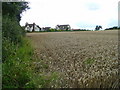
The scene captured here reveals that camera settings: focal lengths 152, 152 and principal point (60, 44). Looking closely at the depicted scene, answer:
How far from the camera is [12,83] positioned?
252 cm

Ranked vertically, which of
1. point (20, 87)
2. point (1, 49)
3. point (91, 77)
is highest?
point (1, 49)

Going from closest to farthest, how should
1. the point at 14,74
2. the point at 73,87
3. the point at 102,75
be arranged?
the point at 73,87
the point at 102,75
the point at 14,74

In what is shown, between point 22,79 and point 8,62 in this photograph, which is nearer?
point 22,79

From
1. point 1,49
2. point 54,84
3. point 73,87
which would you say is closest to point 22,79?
point 54,84

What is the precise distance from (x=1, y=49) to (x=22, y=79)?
1.14 m

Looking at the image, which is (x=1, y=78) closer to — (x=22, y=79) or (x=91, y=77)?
(x=22, y=79)

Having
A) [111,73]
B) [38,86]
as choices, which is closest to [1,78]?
[38,86]

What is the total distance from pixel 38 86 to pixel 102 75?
3.44ft

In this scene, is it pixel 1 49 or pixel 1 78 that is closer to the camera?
pixel 1 78

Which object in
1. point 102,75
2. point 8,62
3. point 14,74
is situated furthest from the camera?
point 8,62

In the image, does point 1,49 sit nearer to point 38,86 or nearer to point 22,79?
point 22,79

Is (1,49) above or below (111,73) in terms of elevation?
above

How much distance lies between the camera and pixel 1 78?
2555mm

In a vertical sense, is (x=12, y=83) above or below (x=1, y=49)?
below
